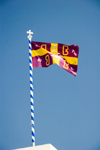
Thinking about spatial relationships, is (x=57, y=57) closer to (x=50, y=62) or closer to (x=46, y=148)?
(x=50, y=62)

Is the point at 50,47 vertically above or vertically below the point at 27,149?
above

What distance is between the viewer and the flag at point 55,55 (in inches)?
Answer: 139

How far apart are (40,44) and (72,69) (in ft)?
2.49

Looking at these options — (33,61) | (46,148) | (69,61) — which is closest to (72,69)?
(69,61)

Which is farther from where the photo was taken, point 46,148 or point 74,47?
point 74,47

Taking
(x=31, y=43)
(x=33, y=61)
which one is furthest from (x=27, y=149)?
(x=31, y=43)

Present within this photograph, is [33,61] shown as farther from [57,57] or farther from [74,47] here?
[74,47]

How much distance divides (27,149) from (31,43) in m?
2.04

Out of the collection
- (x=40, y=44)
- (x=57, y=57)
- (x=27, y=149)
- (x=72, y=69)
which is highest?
(x=40, y=44)

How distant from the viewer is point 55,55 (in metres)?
3.59

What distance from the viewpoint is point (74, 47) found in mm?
3658

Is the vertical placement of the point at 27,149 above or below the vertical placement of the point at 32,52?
below

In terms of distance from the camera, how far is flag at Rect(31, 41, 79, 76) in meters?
3.54

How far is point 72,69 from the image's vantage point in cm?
363
